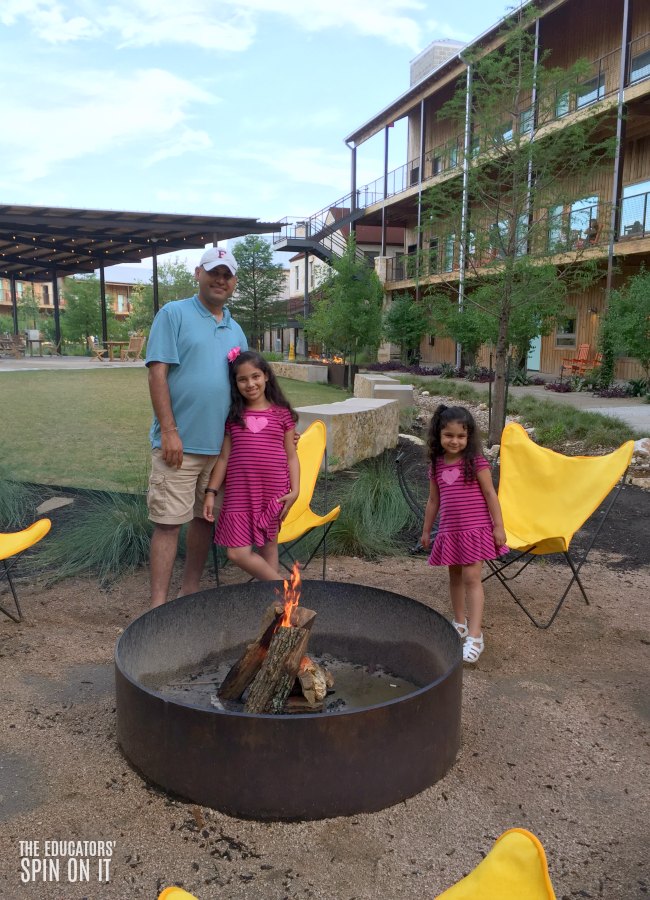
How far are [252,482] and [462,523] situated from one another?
3.13 feet

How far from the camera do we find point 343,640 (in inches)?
Answer: 120

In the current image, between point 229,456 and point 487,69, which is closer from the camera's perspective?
point 229,456

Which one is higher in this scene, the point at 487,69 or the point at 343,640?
the point at 487,69

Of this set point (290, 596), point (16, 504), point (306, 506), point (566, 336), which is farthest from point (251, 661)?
point (566, 336)

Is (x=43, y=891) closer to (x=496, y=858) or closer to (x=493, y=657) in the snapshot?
(x=496, y=858)

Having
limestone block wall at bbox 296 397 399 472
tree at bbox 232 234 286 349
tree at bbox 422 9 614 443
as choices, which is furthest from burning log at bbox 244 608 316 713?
tree at bbox 232 234 286 349

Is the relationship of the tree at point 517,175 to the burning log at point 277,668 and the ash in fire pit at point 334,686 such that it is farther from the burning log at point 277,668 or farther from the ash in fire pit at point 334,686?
the burning log at point 277,668

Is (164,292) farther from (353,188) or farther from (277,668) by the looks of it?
(277,668)

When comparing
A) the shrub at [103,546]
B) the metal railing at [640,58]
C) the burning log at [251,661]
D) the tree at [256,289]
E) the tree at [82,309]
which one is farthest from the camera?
the tree at [82,309]

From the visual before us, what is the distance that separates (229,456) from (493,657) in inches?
58.3

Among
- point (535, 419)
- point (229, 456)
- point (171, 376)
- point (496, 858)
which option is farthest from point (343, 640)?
point (535, 419)

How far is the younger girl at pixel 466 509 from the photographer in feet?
10.3

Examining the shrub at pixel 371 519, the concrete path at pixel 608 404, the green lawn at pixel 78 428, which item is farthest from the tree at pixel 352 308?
the shrub at pixel 371 519

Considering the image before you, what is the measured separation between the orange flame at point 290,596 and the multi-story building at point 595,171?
24.8 ft
